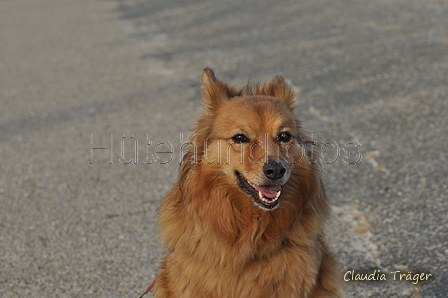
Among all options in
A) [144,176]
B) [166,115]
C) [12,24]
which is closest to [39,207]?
[144,176]

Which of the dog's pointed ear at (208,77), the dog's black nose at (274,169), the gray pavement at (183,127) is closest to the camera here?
the dog's black nose at (274,169)

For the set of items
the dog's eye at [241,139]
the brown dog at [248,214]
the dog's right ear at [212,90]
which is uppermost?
the dog's right ear at [212,90]

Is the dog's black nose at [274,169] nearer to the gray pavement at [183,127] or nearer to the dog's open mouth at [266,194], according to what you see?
the dog's open mouth at [266,194]

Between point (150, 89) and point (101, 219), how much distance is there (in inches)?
196

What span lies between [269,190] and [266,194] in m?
0.03

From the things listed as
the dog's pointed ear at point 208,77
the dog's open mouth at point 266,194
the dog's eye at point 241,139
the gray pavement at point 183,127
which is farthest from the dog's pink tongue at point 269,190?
the dog's pointed ear at point 208,77

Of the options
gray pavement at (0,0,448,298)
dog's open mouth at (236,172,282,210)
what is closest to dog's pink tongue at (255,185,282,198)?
dog's open mouth at (236,172,282,210)

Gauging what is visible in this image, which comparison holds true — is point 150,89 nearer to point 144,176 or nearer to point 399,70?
point 144,176

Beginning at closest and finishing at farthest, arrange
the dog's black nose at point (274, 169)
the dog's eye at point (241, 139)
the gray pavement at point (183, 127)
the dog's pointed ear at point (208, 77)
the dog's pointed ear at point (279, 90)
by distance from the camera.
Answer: the dog's black nose at point (274, 169)
the dog's eye at point (241, 139)
the dog's pointed ear at point (208, 77)
the dog's pointed ear at point (279, 90)
the gray pavement at point (183, 127)

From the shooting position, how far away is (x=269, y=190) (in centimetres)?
336

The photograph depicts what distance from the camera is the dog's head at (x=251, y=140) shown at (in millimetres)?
3352

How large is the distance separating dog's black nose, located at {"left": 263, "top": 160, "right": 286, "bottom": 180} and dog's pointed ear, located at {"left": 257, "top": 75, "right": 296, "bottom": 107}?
70cm

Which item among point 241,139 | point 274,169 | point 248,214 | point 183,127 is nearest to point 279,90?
point 241,139

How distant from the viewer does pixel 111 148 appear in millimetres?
7754
